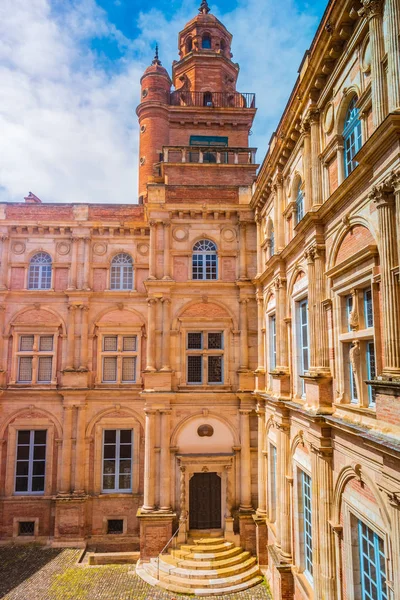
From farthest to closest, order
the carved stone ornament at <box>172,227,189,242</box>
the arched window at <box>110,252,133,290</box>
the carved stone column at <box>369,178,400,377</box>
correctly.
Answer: the arched window at <box>110,252,133,290</box>
the carved stone ornament at <box>172,227,189,242</box>
the carved stone column at <box>369,178,400,377</box>

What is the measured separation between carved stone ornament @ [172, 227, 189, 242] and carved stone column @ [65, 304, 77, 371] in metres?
6.06

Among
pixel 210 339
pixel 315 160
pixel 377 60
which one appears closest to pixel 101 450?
pixel 210 339

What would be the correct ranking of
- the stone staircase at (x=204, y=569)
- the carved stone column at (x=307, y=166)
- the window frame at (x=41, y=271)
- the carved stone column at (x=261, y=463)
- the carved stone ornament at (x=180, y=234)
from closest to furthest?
the carved stone column at (x=307, y=166) → the stone staircase at (x=204, y=569) → the carved stone column at (x=261, y=463) → the carved stone ornament at (x=180, y=234) → the window frame at (x=41, y=271)

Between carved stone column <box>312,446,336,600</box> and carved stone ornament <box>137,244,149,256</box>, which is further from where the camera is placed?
carved stone ornament <box>137,244,149,256</box>

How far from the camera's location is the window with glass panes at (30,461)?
67.9ft

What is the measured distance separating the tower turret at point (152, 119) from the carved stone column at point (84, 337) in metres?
9.45

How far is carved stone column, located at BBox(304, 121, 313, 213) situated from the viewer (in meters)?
12.2

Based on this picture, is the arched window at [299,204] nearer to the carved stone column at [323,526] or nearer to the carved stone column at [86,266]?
the carved stone column at [323,526]

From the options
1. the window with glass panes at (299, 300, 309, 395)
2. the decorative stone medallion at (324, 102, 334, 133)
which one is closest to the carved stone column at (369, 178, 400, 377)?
the decorative stone medallion at (324, 102, 334, 133)

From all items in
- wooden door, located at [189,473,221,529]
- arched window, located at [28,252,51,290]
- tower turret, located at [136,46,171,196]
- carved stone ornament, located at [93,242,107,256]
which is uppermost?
tower turret, located at [136,46,171,196]

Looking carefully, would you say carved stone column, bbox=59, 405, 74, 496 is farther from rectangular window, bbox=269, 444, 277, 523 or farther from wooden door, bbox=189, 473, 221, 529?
rectangular window, bbox=269, 444, 277, 523

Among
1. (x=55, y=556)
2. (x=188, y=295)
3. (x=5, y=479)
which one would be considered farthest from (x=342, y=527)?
(x=5, y=479)

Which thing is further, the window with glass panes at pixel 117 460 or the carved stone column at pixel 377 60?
the window with glass panes at pixel 117 460

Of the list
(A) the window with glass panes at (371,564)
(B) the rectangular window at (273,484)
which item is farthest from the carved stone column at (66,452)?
(A) the window with glass panes at (371,564)
